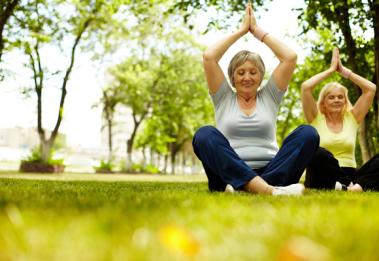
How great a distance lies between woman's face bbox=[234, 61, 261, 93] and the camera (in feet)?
17.0

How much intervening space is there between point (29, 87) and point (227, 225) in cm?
2746

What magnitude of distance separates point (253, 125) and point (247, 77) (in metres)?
0.51

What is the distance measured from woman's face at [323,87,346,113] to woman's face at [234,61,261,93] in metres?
1.79

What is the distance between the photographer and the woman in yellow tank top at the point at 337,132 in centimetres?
632

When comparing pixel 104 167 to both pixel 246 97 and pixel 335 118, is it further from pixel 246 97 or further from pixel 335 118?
pixel 246 97

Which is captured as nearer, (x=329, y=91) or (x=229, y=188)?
(x=229, y=188)

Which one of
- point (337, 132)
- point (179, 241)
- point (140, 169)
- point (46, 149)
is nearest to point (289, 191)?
point (337, 132)

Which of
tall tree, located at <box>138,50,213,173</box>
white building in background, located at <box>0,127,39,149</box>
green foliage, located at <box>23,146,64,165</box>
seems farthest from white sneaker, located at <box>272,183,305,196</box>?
white building in background, located at <box>0,127,39,149</box>

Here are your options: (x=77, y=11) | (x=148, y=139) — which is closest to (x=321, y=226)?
(x=77, y=11)

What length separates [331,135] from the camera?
6637 mm

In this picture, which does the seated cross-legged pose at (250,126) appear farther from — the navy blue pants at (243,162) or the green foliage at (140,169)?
the green foliage at (140,169)

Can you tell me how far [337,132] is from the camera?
669cm

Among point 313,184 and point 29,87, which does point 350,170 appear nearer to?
point 313,184

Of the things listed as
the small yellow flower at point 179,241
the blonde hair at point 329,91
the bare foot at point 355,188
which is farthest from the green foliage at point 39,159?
the small yellow flower at point 179,241
